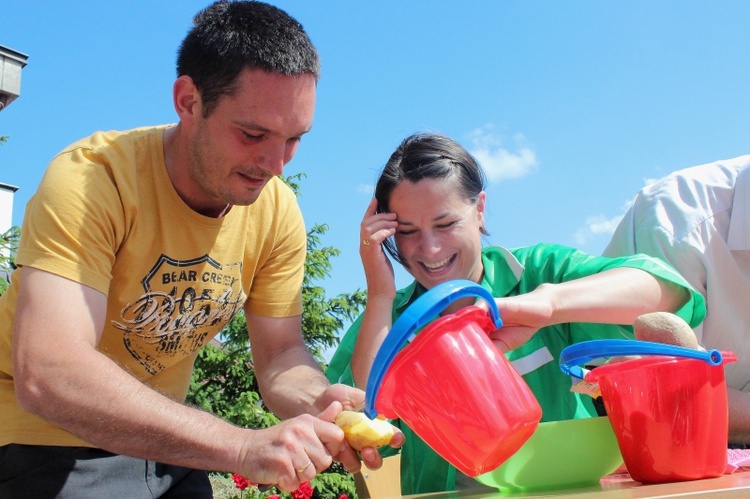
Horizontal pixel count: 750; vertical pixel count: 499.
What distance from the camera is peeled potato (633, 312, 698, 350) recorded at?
1.25 metres

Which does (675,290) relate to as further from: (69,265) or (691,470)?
(69,265)

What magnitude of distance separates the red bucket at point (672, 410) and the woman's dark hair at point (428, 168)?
1.13 metres

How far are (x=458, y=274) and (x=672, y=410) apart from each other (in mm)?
1066

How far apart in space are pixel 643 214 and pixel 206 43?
1.48m

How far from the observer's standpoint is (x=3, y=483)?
6.41 ft

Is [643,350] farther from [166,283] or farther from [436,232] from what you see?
[166,283]

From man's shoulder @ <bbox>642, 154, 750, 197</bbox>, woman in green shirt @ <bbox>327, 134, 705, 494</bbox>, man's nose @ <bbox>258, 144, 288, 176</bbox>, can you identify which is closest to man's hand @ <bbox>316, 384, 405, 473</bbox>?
woman in green shirt @ <bbox>327, 134, 705, 494</bbox>

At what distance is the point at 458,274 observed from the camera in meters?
2.23

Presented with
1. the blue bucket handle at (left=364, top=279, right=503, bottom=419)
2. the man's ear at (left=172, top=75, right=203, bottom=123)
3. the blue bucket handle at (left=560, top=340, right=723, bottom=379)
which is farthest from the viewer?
the man's ear at (left=172, top=75, right=203, bottom=123)

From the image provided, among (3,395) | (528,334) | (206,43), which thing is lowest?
(3,395)

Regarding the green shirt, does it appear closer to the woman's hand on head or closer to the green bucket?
the woman's hand on head

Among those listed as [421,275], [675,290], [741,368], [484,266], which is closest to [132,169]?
[421,275]

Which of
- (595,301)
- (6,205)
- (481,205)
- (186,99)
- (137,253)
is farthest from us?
(6,205)

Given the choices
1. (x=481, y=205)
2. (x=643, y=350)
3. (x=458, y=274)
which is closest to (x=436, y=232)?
(x=458, y=274)
